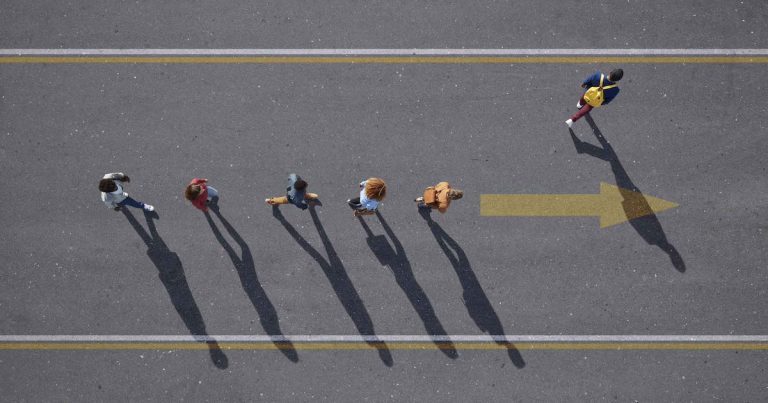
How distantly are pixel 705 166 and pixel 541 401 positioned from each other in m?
4.22

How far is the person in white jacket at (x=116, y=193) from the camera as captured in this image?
682 cm

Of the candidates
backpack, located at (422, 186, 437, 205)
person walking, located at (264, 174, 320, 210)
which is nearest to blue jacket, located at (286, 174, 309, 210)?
person walking, located at (264, 174, 320, 210)

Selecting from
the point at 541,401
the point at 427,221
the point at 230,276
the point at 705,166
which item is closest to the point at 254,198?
the point at 230,276

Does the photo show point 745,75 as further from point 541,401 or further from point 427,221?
point 541,401

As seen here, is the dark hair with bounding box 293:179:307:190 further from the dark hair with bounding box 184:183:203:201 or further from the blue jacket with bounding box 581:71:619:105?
the blue jacket with bounding box 581:71:619:105

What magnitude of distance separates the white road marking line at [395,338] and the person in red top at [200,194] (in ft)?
6.41

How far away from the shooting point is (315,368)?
7.74 m

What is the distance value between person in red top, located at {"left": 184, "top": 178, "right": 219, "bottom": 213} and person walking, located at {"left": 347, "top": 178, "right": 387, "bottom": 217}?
197cm

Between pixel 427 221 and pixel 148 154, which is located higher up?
pixel 148 154

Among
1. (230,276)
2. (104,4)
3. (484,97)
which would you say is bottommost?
(230,276)

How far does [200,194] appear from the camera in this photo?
6.91 metres

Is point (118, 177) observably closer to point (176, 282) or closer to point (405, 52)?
point (176, 282)

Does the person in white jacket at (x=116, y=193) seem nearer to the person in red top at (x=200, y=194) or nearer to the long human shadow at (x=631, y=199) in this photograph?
the person in red top at (x=200, y=194)

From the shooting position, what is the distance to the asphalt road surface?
7734mm
